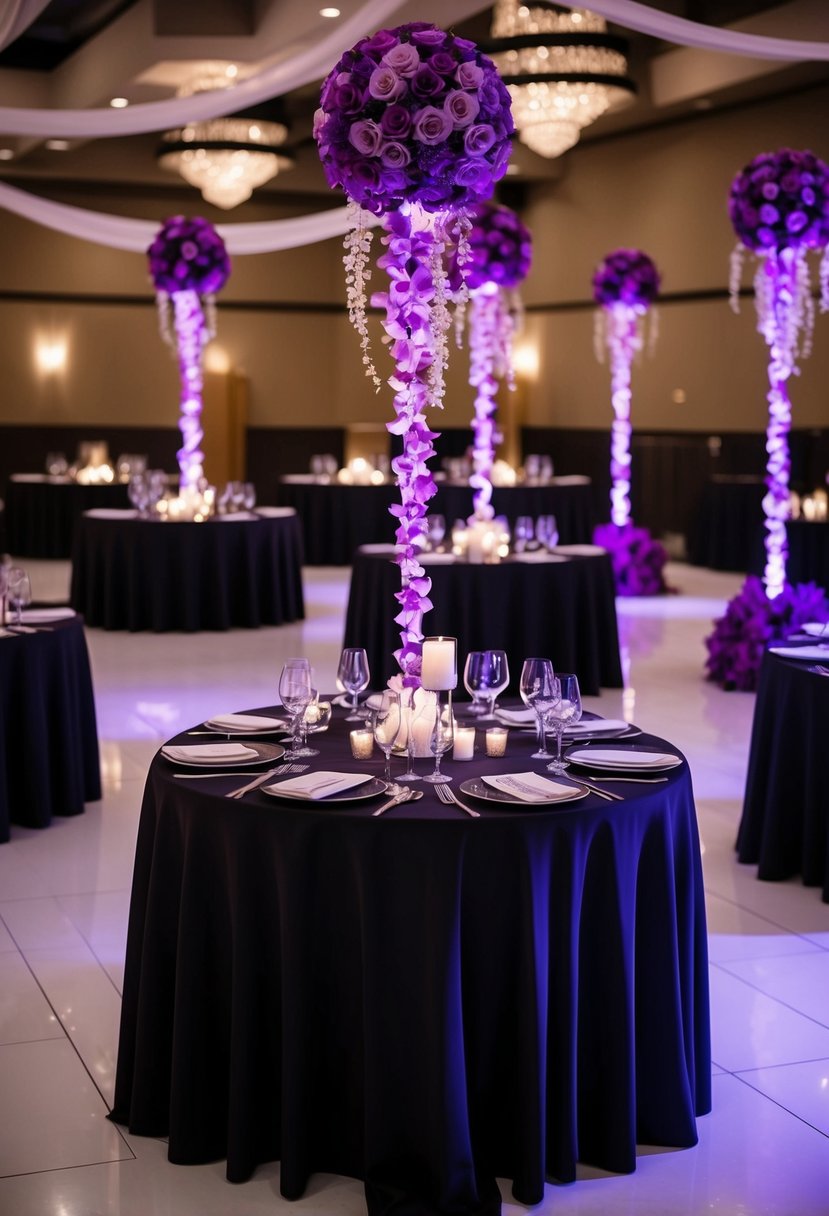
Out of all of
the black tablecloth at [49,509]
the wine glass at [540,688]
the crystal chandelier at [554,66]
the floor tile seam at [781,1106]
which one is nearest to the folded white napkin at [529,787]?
the wine glass at [540,688]

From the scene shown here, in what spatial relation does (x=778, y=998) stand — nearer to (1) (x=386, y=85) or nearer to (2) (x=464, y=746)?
(2) (x=464, y=746)

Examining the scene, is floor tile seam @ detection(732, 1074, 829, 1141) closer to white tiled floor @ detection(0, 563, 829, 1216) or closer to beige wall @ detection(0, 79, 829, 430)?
white tiled floor @ detection(0, 563, 829, 1216)

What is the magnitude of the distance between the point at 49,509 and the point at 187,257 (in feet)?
13.7

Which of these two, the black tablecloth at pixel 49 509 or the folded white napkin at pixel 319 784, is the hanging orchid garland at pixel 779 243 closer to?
the folded white napkin at pixel 319 784

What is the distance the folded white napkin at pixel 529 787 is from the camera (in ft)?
9.44

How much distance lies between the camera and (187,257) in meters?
10.3

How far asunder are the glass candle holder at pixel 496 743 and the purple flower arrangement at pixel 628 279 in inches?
367

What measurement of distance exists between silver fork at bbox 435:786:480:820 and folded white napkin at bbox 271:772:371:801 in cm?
15

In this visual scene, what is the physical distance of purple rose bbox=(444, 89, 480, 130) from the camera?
10.3ft

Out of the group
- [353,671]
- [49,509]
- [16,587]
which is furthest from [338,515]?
[353,671]

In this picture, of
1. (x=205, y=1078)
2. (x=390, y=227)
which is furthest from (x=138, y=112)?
(x=205, y=1078)

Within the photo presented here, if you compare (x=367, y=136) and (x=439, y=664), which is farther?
(x=439, y=664)

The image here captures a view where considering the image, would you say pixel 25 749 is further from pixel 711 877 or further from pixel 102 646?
pixel 102 646

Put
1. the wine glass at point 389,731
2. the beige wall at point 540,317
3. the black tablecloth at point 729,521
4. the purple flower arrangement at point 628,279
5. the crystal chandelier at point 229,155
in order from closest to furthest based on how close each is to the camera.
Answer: the wine glass at point 389,731 < the purple flower arrangement at point 628,279 < the black tablecloth at point 729,521 < the crystal chandelier at point 229,155 < the beige wall at point 540,317
